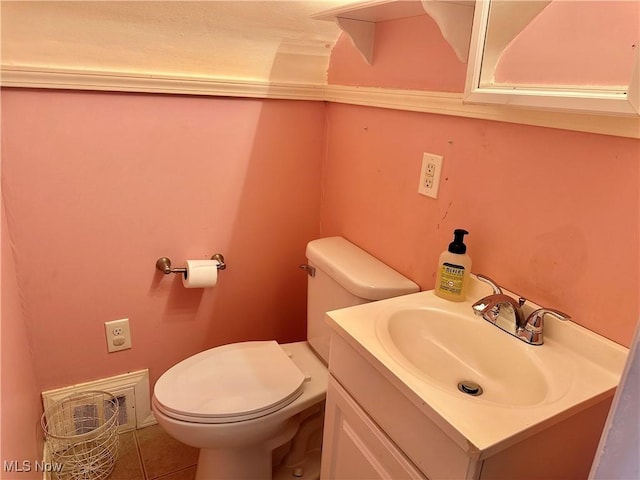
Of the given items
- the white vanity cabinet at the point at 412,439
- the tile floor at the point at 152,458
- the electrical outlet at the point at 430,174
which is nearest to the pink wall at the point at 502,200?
the electrical outlet at the point at 430,174

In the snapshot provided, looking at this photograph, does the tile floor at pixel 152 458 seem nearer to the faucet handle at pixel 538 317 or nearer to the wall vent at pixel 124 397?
the wall vent at pixel 124 397

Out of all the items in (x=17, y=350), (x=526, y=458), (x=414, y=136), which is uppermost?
(x=414, y=136)

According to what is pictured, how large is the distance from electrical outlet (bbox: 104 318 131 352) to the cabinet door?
83cm

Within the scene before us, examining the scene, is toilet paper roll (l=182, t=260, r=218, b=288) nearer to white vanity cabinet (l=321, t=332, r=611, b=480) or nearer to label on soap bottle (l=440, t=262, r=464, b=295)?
white vanity cabinet (l=321, t=332, r=611, b=480)

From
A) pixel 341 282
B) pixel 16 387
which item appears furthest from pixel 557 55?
pixel 16 387

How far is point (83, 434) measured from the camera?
146 cm

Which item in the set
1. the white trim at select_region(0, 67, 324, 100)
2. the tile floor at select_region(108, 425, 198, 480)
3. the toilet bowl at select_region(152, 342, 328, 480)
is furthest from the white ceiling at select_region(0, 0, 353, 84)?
the tile floor at select_region(108, 425, 198, 480)

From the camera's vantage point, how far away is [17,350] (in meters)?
1.27

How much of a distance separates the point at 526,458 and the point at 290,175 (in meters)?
1.20

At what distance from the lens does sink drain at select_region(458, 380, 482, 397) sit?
3.09ft

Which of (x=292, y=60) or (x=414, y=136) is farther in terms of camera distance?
(x=292, y=60)

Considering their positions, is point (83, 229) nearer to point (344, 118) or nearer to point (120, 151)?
point (120, 151)

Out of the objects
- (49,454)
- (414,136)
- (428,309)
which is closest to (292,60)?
(414,136)

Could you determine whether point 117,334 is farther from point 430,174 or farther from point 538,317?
point 538,317
